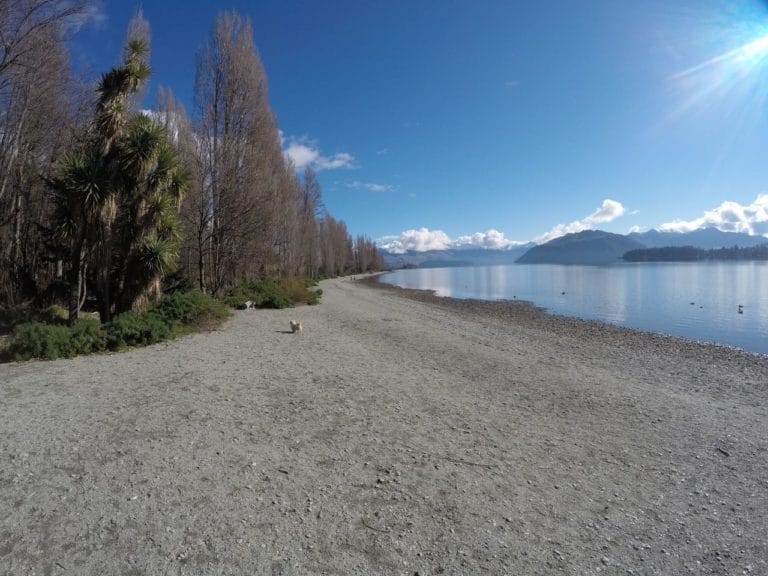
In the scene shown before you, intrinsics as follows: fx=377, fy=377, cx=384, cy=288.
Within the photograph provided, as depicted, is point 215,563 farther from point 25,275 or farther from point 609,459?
point 25,275

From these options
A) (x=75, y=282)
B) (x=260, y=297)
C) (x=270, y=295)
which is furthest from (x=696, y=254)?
(x=75, y=282)

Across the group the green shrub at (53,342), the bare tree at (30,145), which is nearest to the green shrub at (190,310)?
the green shrub at (53,342)

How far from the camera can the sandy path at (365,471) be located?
2682 millimetres

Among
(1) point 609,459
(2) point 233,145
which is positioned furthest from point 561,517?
(2) point 233,145

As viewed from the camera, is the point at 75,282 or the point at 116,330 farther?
the point at 75,282

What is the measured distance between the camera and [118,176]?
9.87 metres

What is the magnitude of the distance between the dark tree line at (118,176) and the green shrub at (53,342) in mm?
2327

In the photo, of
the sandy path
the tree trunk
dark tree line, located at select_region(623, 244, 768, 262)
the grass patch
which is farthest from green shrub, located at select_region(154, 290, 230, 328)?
dark tree line, located at select_region(623, 244, 768, 262)

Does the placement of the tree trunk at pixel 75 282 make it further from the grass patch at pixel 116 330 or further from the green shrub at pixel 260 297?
the green shrub at pixel 260 297

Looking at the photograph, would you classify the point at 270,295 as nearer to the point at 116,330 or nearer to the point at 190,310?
the point at 190,310

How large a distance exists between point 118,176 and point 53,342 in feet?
15.4

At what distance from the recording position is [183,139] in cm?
1902

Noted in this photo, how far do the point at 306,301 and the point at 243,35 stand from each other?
47.2ft

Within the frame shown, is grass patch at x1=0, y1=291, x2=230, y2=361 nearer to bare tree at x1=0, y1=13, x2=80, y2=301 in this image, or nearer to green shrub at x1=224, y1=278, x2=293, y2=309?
bare tree at x1=0, y1=13, x2=80, y2=301
